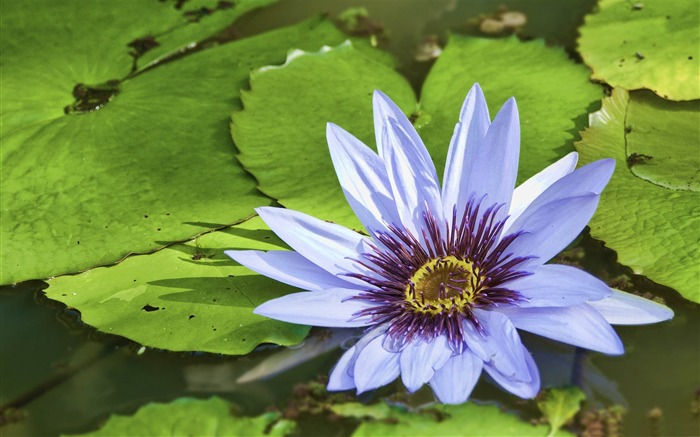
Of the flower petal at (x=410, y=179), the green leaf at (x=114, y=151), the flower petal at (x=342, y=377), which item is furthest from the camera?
the green leaf at (x=114, y=151)

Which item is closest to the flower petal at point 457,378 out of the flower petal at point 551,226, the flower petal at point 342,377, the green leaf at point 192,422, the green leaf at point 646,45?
the flower petal at point 342,377

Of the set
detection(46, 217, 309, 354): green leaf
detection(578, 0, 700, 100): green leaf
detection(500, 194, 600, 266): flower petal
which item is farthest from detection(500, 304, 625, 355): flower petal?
detection(578, 0, 700, 100): green leaf

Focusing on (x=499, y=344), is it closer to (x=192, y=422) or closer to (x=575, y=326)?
(x=575, y=326)

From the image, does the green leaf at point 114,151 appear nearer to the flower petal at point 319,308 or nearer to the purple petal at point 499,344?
the flower petal at point 319,308

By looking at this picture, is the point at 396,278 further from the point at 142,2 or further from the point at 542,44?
the point at 142,2

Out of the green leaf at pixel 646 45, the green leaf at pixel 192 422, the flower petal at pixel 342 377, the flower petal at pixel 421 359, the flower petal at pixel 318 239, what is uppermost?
the green leaf at pixel 646 45

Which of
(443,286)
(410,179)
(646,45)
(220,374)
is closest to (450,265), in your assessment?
(443,286)
